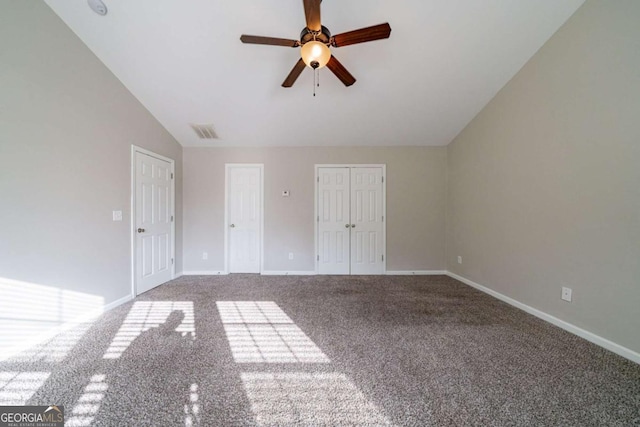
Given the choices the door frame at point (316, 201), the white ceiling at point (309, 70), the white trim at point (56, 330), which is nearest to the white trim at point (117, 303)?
the white trim at point (56, 330)

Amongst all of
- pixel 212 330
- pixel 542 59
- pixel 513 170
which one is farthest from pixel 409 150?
pixel 212 330

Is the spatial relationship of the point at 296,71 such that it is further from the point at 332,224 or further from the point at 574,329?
the point at 574,329

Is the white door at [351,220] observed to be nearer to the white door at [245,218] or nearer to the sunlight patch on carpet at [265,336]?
the white door at [245,218]

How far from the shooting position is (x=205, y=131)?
161 inches

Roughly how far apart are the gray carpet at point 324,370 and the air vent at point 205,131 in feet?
9.09

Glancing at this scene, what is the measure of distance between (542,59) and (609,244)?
6.78 feet

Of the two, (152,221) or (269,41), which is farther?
(152,221)

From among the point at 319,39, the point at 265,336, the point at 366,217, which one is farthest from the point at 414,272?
the point at 319,39

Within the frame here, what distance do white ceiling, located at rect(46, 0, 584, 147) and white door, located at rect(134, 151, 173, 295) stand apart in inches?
32.0

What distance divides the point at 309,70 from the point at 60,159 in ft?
9.34

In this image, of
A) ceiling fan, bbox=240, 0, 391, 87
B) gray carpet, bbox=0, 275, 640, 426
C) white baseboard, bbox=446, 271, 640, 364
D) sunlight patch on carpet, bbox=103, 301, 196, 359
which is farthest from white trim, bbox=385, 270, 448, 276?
ceiling fan, bbox=240, 0, 391, 87

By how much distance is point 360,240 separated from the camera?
179 inches

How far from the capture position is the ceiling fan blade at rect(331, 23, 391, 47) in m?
1.86

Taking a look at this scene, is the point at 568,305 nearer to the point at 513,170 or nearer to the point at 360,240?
A: the point at 513,170
